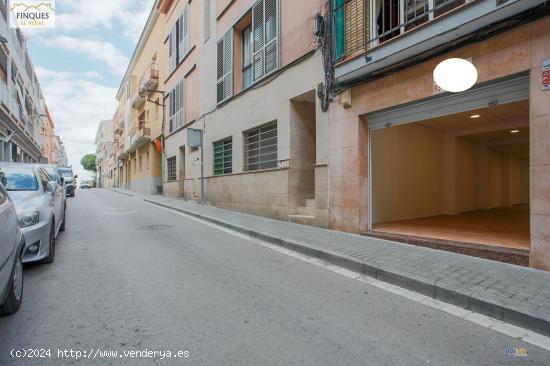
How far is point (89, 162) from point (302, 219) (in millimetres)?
115184

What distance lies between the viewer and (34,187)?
5770mm

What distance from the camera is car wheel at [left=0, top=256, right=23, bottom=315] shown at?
10.4ft

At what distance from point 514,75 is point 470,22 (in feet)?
3.41

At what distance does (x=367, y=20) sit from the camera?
7.24m

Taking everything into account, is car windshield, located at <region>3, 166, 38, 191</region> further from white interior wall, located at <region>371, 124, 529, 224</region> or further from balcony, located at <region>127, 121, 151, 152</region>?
balcony, located at <region>127, 121, 151, 152</region>

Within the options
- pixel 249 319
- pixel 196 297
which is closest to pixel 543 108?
pixel 249 319

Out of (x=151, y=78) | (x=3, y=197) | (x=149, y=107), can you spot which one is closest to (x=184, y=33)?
(x=151, y=78)

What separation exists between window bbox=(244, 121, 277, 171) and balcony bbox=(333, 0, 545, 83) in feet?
12.2

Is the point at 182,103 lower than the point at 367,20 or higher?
higher

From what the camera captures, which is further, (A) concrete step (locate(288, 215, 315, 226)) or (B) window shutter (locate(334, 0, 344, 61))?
(A) concrete step (locate(288, 215, 315, 226))

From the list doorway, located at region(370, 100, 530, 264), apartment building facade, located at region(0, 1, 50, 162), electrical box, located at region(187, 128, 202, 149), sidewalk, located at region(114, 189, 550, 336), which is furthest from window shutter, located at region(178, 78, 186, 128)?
sidewalk, located at region(114, 189, 550, 336)

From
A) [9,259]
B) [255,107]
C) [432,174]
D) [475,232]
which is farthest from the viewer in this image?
[255,107]

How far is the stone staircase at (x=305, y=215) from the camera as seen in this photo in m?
8.79

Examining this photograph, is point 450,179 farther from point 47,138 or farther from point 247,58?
point 47,138
